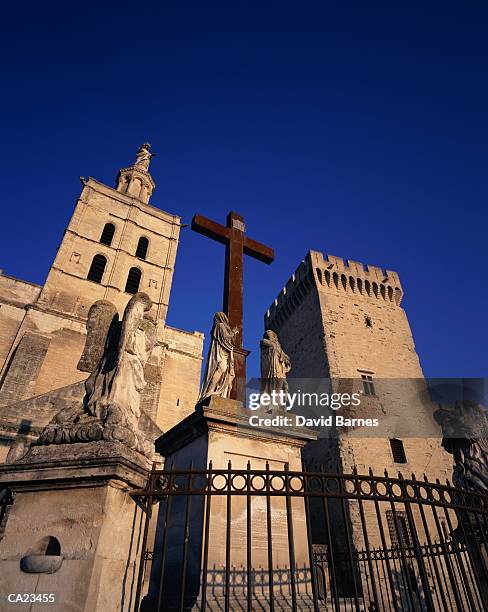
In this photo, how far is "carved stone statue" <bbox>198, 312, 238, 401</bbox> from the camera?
6016 millimetres

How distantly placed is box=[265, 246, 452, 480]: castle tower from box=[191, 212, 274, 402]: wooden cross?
10972mm

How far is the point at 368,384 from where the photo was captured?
2027 cm

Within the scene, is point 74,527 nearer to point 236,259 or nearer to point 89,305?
point 236,259

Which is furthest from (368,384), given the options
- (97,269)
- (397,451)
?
(97,269)

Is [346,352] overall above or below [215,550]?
above

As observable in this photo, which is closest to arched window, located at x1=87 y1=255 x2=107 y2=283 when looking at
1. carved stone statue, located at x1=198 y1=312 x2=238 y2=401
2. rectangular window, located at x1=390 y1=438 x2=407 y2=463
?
rectangular window, located at x1=390 y1=438 x2=407 y2=463

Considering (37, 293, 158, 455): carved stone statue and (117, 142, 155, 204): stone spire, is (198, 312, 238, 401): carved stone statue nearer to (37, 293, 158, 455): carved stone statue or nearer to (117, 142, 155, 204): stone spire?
(37, 293, 158, 455): carved stone statue

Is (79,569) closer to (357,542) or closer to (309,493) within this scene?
(309,493)

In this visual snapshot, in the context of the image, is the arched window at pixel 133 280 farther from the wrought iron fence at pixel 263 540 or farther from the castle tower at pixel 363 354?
the wrought iron fence at pixel 263 540

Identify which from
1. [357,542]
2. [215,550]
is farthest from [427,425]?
[215,550]

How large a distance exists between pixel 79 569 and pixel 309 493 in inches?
68.8

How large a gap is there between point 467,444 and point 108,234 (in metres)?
26.3

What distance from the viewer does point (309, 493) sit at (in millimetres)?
3143

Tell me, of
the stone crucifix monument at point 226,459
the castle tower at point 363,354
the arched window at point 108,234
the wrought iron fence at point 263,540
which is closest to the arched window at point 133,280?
the arched window at point 108,234
